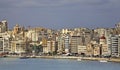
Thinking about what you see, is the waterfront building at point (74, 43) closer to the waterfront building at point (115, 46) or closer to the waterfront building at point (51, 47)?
the waterfront building at point (51, 47)

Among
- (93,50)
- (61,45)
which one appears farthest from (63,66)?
(61,45)

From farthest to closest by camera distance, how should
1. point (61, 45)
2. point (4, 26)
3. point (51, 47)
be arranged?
point (4, 26) → point (51, 47) → point (61, 45)

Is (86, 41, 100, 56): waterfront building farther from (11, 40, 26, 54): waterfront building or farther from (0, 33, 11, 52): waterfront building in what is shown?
(0, 33, 11, 52): waterfront building

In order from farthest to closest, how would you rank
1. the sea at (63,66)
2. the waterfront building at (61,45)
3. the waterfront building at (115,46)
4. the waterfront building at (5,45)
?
1. the waterfront building at (5,45)
2. the waterfront building at (61,45)
3. the waterfront building at (115,46)
4. the sea at (63,66)

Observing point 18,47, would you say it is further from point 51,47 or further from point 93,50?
point 93,50

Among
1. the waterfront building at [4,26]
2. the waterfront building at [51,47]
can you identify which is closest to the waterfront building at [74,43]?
the waterfront building at [51,47]

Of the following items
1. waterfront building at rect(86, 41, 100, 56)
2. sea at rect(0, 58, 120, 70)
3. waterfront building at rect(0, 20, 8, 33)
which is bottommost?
sea at rect(0, 58, 120, 70)

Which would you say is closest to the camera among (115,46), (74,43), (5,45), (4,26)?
(115,46)

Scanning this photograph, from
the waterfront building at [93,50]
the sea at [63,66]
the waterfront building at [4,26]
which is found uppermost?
the waterfront building at [4,26]

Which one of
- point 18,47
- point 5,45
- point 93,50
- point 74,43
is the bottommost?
point 93,50

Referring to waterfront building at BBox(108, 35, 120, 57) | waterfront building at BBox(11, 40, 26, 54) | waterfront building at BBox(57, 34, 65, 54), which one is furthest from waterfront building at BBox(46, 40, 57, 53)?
waterfront building at BBox(108, 35, 120, 57)

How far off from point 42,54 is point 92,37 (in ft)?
30.3

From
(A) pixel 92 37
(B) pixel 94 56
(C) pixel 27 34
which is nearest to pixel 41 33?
(C) pixel 27 34

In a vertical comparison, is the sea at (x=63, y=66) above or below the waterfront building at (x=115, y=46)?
below
